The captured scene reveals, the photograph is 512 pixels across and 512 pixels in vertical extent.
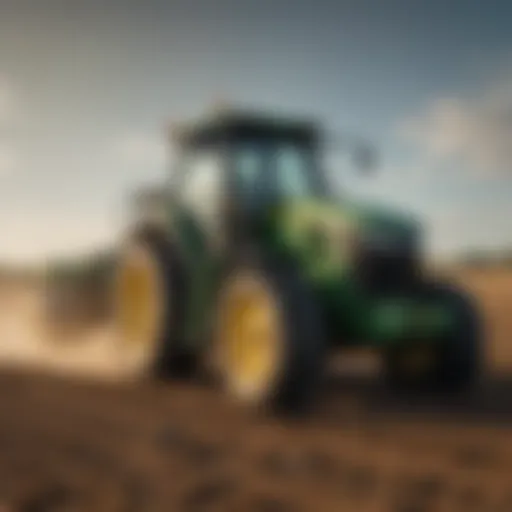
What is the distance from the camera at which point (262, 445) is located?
4.22 metres

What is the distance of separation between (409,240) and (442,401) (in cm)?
108

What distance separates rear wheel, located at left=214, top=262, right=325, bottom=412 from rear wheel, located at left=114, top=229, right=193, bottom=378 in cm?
55

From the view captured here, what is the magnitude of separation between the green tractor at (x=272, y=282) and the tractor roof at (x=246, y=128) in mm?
10

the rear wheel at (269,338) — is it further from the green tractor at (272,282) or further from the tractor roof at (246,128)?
the tractor roof at (246,128)

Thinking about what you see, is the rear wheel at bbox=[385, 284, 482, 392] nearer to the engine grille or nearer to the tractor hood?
the engine grille

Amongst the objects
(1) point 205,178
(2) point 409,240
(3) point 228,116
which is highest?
(3) point 228,116

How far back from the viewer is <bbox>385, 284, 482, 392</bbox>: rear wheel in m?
5.52

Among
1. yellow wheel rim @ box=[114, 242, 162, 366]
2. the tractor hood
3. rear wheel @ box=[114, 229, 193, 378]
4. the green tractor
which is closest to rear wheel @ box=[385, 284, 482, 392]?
the green tractor

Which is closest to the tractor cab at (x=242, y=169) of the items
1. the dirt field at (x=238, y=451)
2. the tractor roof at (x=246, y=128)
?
the tractor roof at (x=246, y=128)

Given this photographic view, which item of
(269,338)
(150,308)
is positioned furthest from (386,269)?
(150,308)

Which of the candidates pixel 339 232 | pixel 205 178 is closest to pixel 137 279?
pixel 205 178

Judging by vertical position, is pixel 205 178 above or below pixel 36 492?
above

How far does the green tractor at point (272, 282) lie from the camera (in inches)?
197

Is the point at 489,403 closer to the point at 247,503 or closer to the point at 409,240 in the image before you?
the point at 409,240
